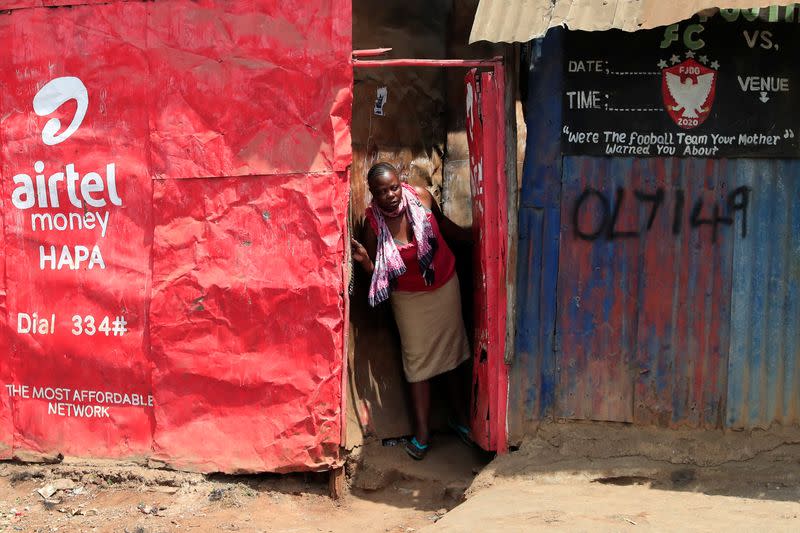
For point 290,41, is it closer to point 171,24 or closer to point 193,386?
point 171,24

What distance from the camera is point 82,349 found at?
5336mm

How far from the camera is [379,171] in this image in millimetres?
5234

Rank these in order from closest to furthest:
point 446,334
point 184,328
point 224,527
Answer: point 224,527 → point 184,328 → point 446,334

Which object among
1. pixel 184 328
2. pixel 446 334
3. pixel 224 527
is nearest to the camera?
pixel 224 527

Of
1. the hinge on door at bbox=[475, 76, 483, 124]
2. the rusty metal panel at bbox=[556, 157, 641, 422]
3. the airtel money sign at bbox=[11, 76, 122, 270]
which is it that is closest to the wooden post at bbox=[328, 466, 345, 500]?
the rusty metal panel at bbox=[556, 157, 641, 422]

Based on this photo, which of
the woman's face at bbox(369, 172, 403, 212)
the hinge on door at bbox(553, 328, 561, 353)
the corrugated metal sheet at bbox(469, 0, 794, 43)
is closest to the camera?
the corrugated metal sheet at bbox(469, 0, 794, 43)

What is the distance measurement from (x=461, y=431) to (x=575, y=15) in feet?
9.02

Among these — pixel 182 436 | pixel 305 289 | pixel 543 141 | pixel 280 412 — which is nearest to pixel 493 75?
pixel 543 141

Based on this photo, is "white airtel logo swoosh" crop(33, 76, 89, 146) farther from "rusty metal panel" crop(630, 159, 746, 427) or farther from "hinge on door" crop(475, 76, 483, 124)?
"rusty metal panel" crop(630, 159, 746, 427)

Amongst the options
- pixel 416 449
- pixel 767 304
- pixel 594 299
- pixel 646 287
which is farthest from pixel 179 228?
pixel 767 304

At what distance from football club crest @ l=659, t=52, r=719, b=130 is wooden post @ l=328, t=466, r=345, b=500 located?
2806 mm

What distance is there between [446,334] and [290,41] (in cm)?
202

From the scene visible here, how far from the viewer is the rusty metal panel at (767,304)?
4906mm

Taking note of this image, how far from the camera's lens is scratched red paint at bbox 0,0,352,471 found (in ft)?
16.4
